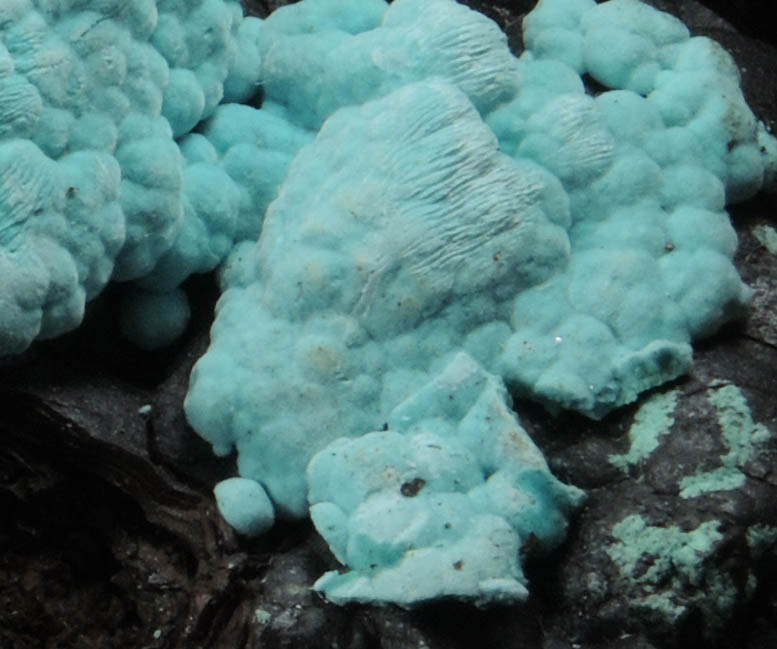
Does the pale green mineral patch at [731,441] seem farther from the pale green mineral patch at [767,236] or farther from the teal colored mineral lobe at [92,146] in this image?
the teal colored mineral lobe at [92,146]

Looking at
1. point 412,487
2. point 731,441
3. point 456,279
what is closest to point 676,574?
point 731,441

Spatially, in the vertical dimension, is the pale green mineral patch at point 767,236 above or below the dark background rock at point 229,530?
above

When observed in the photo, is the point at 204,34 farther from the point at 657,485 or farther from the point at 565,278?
the point at 657,485

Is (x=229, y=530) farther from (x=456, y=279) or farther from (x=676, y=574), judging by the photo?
(x=676, y=574)

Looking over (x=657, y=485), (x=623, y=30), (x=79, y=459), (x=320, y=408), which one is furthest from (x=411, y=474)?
(x=623, y=30)

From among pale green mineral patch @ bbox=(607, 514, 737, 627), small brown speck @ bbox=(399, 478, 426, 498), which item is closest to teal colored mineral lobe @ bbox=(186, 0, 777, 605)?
small brown speck @ bbox=(399, 478, 426, 498)

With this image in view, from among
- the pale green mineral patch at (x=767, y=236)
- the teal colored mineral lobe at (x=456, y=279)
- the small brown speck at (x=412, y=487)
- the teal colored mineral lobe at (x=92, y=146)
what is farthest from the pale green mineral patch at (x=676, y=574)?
the teal colored mineral lobe at (x=92, y=146)

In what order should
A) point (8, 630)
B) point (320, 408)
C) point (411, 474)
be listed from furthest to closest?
point (8, 630) → point (320, 408) → point (411, 474)
